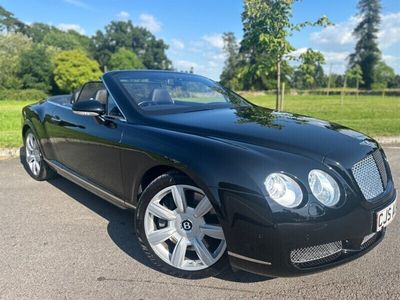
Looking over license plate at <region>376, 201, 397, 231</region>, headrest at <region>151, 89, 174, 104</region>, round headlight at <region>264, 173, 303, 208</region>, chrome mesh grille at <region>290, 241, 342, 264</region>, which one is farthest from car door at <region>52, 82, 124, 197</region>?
license plate at <region>376, 201, 397, 231</region>

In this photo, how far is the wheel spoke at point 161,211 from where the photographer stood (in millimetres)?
2676

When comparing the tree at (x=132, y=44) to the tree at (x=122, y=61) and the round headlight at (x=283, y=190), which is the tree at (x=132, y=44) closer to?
the tree at (x=122, y=61)

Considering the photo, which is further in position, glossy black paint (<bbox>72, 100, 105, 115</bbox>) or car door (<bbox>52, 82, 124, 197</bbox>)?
glossy black paint (<bbox>72, 100, 105, 115</bbox>)

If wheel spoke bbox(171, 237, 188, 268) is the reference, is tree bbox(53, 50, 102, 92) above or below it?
above

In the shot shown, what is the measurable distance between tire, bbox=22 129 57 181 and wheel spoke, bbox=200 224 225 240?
3.04 metres

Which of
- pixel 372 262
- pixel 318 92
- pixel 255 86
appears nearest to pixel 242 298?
pixel 372 262

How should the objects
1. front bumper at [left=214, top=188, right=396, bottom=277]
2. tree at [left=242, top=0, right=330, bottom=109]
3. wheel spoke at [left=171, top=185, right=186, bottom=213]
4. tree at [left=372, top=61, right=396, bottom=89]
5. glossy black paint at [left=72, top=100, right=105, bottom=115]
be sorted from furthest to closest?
tree at [left=372, top=61, right=396, bottom=89], tree at [left=242, top=0, right=330, bottom=109], glossy black paint at [left=72, top=100, right=105, bottom=115], wheel spoke at [left=171, top=185, right=186, bottom=213], front bumper at [left=214, top=188, right=396, bottom=277]

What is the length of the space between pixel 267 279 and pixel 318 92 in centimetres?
6150

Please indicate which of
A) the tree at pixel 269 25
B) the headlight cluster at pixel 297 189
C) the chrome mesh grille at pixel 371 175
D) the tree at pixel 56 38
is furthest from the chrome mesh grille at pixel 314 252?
the tree at pixel 56 38

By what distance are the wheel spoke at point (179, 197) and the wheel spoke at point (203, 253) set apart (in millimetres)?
244

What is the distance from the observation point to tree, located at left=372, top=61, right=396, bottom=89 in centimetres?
7504

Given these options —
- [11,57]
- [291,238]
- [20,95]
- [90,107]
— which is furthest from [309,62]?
[11,57]

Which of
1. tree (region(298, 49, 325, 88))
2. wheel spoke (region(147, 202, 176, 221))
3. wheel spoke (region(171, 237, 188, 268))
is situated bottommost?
wheel spoke (region(171, 237, 188, 268))

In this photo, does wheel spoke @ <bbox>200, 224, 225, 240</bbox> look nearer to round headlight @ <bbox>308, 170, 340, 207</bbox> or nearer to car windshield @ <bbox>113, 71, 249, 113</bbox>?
round headlight @ <bbox>308, 170, 340, 207</bbox>
